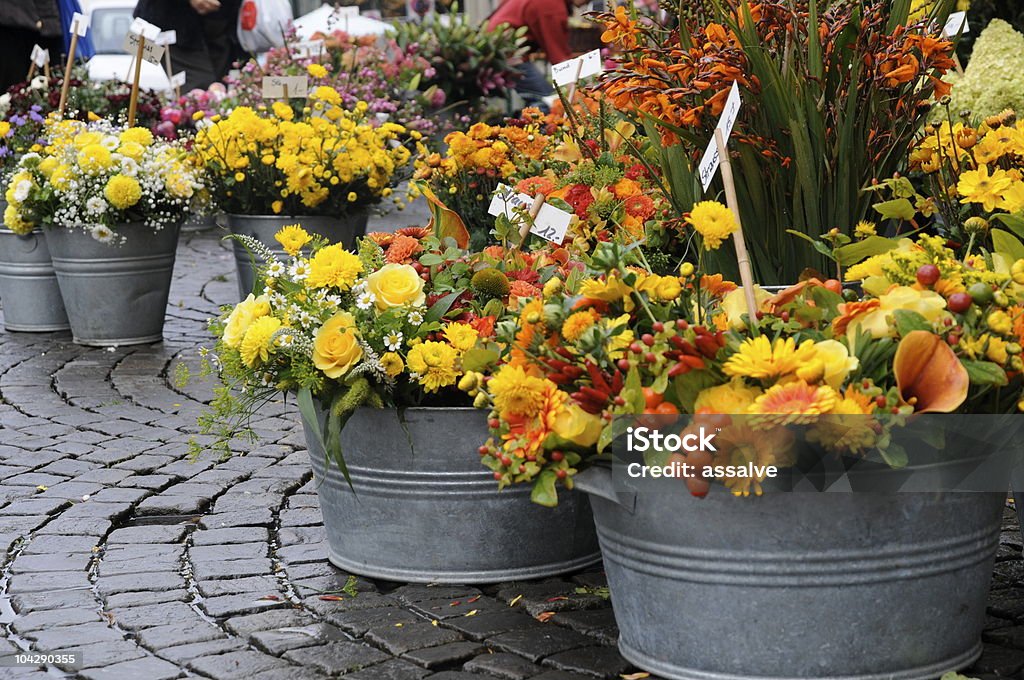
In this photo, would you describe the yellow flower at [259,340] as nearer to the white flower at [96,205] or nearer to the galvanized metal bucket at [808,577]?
the galvanized metal bucket at [808,577]

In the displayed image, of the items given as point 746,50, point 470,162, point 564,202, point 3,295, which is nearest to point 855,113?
point 746,50

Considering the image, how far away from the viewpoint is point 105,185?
564cm

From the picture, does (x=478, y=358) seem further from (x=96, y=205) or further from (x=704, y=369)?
(x=96, y=205)

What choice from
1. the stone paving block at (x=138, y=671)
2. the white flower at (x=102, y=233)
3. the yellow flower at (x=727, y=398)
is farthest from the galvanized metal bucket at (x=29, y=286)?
the yellow flower at (x=727, y=398)

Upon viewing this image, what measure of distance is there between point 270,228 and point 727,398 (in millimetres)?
4060

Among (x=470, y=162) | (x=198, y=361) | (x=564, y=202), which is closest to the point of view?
(x=564, y=202)

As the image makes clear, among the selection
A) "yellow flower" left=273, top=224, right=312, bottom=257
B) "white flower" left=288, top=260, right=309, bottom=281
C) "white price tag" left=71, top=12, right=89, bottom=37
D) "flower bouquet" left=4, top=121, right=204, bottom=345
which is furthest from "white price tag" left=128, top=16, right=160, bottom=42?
"white flower" left=288, top=260, right=309, bottom=281

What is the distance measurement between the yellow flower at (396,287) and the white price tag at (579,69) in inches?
50.1

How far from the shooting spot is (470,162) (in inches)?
198

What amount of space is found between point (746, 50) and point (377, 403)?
1.04m

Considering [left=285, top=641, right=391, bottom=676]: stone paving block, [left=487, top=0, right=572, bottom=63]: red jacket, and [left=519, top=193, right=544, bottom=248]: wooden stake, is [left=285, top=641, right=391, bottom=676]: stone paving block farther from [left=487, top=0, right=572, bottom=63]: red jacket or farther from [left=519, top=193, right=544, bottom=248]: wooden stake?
[left=487, top=0, right=572, bottom=63]: red jacket

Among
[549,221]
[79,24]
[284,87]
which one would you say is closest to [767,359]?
[549,221]

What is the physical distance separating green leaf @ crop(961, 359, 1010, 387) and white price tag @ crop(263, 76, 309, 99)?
4.79m

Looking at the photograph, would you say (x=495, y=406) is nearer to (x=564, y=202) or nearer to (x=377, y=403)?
(x=377, y=403)
